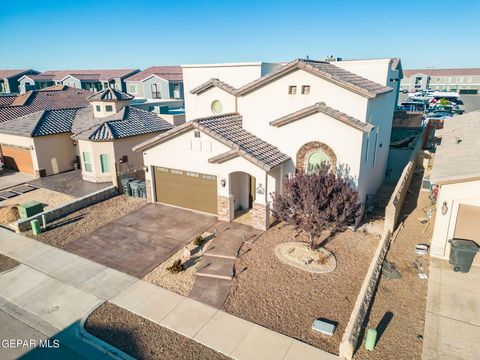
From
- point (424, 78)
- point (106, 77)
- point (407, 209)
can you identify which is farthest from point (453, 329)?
point (424, 78)

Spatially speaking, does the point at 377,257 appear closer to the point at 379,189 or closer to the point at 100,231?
the point at 379,189

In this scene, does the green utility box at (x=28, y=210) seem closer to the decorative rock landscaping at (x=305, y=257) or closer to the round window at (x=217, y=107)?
the round window at (x=217, y=107)

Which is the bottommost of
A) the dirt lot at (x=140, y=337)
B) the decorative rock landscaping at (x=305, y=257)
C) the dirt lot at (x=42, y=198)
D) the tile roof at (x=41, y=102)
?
the dirt lot at (x=140, y=337)

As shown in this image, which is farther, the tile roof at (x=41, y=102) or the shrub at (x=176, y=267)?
the tile roof at (x=41, y=102)

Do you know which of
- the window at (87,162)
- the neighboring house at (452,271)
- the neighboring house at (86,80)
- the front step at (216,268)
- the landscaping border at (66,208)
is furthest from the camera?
the neighboring house at (86,80)

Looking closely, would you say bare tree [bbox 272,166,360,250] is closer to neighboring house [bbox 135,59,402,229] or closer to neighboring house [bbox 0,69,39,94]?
neighboring house [bbox 135,59,402,229]

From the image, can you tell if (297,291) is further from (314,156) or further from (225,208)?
(314,156)

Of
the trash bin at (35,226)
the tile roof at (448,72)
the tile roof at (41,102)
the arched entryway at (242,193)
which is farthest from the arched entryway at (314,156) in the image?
the tile roof at (448,72)
